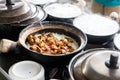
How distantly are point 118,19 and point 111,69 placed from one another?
2.90ft

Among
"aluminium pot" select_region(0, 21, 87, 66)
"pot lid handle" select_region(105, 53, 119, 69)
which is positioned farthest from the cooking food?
"pot lid handle" select_region(105, 53, 119, 69)

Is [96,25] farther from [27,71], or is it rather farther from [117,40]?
[27,71]

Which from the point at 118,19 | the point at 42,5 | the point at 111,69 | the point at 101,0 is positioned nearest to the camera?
the point at 111,69

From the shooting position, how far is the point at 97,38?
1471 millimetres

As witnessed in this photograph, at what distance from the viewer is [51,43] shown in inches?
56.7

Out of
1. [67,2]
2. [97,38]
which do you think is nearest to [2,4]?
[67,2]

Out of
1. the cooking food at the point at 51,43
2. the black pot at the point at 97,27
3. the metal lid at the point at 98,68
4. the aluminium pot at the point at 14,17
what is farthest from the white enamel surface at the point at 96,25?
the metal lid at the point at 98,68

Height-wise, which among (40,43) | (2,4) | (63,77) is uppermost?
(2,4)

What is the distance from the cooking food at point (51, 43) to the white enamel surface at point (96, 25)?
159 mm

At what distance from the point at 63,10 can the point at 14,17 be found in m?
0.47

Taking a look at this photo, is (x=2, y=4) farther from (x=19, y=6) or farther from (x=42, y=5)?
(x=42, y=5)

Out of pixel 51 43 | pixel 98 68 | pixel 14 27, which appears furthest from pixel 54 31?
pixel 98 68

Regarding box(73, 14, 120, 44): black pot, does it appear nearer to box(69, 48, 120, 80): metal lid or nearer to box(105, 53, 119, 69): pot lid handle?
box(69, 48, 120, 80): metal lid

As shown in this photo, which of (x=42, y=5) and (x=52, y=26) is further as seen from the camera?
(x=42, y=5)
